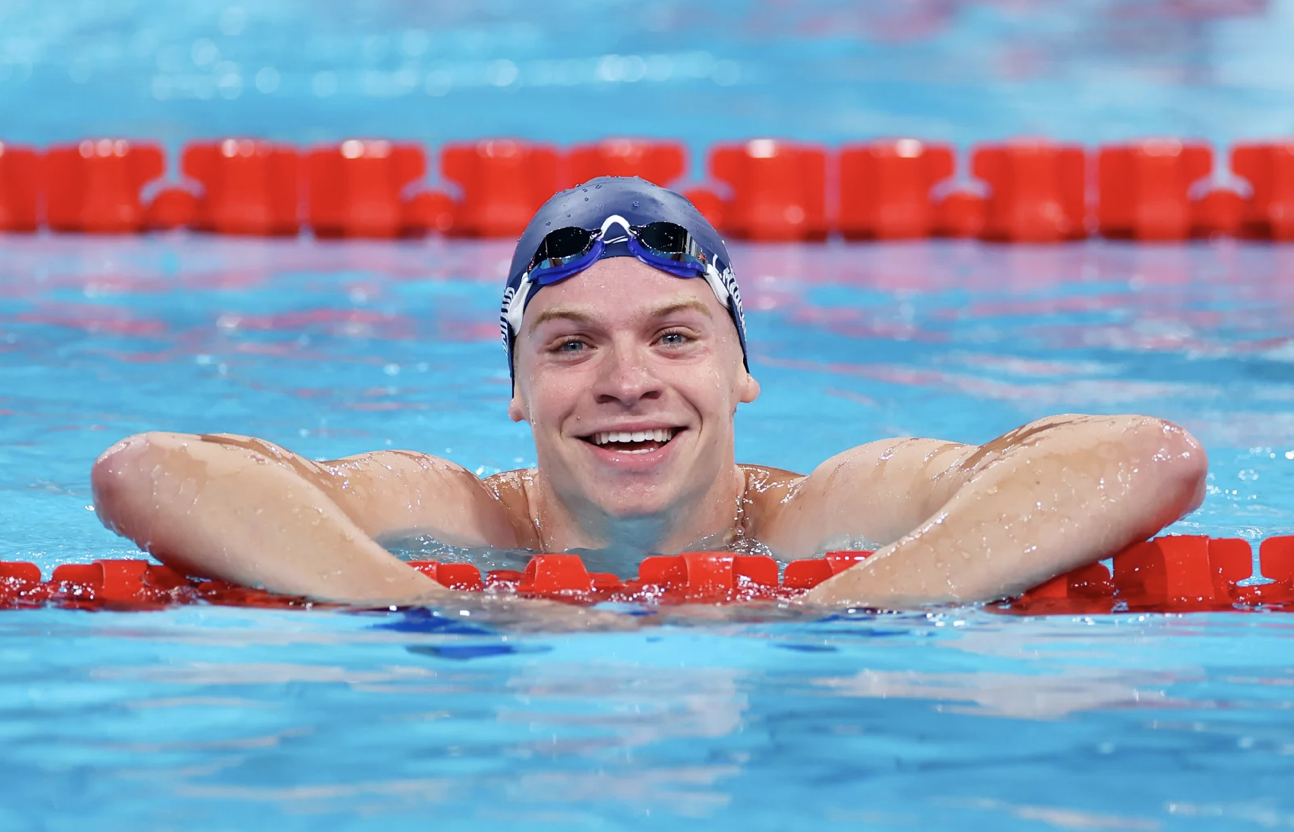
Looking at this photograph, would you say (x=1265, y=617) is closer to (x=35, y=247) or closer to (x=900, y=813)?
(x=900, y=813)

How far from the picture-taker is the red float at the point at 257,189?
12.5 metres

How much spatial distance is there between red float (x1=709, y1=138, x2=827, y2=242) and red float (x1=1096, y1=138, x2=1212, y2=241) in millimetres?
2100

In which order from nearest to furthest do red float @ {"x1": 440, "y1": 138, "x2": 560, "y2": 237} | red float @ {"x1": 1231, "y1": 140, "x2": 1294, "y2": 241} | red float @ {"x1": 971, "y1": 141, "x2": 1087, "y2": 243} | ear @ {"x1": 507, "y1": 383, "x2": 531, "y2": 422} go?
1. ear @ {"x1": 507, "y1": 383, "x2": 531, "y2": 422}
2. red float @ {"x1": 1231, "y1": 140, "x2": 1294, "y2": 241}
3. red float @ {"x1": 971, "y1": 141, "x2": 1087, "y2": 243}
4. red float @ {"x1": 440, "y1": 138, "x2": 560, "y2": 237}

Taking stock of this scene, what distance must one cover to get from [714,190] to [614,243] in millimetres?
9119

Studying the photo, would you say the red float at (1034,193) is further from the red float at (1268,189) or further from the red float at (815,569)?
the red float at (815,569)

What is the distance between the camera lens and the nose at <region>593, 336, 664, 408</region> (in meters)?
3.38

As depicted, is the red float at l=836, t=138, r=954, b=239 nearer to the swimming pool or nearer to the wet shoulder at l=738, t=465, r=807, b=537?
the swimming pool

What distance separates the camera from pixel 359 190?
41.2 ft

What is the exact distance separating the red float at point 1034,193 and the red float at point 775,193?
1.26 metres

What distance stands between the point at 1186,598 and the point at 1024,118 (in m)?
15.7

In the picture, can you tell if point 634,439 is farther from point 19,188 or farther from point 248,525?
point 19,188

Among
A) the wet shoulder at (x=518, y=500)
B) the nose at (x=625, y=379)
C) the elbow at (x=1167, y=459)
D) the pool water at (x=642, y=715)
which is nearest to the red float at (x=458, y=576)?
the pool water at (x=642, y=715)

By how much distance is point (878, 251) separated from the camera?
11.7 m

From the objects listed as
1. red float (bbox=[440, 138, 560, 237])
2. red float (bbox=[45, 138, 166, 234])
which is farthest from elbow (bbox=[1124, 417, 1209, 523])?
red float (bbox=[45, 138, 166, 234])
